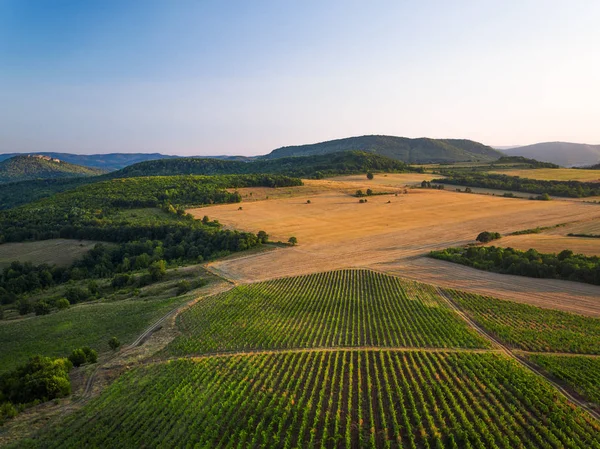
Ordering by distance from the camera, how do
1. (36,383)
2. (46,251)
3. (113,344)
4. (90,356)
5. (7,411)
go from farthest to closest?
(46,251), (113,344), (90,356), (36,383), (7,411)

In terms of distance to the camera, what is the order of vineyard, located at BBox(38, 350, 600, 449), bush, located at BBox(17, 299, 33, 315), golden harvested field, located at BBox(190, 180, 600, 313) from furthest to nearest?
golden harvested field, located at BBox(190, 180, 600, 313) < bush, located at BBox(17, 299, 33, 315) < vineyard, located at BBox(38, 350, 600, 449)

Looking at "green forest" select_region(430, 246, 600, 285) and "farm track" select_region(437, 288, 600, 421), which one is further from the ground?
"green forest" select_region(430, 246, 600, 285)

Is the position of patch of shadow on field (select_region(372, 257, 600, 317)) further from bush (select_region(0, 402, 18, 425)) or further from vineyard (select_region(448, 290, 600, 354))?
bush (select_region(0, 402, 18, 425))

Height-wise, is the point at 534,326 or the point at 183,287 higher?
the point at 534,326

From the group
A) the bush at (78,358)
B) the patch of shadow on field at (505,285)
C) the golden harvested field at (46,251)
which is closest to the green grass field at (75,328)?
the bush at (78,358)

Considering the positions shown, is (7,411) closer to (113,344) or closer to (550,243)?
(113,344)

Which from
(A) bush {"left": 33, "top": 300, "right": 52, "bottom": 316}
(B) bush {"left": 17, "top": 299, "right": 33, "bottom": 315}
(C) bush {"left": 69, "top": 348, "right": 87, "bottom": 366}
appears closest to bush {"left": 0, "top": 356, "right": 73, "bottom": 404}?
(C) bush {"left": 69, "top": 348, "right": 87, "bottom": 366}

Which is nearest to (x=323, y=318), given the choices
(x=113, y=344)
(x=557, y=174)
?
(x=113, y=344)

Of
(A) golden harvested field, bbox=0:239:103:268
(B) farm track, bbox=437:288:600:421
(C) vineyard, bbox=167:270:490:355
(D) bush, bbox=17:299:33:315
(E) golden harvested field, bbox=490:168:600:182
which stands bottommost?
(D) bush, bbox=17:299:33:315
